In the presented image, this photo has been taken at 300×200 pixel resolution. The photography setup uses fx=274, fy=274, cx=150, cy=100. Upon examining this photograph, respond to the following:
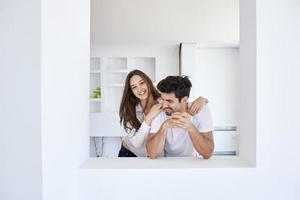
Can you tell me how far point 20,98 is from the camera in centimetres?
87

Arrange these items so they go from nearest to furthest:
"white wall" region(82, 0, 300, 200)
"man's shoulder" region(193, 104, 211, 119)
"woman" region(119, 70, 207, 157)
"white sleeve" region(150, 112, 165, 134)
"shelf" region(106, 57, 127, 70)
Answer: "white wall" region(82, 0, 300, 200), "white sleeve" region(150, 112, 165, 134), "man's shoulder" region(193, 104, 211, 119), "woman" region(119, 70, 207, 157), "shelf" region(106, 57, 127, 70)

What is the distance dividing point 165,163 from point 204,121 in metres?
0.41

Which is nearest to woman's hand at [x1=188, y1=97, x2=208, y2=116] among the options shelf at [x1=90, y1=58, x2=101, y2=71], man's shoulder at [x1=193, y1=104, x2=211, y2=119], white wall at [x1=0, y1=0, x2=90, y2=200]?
man's shoulder at [x1=193, y1=104, x2=211, y2=119]

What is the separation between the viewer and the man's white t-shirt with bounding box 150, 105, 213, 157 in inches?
59.3

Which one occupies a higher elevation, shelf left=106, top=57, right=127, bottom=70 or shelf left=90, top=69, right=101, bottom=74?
shelf left=106, top=57, right=127, bottom=70

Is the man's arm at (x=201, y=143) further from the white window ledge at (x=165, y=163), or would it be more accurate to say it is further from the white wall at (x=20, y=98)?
the white wall at (x=20, y=98)

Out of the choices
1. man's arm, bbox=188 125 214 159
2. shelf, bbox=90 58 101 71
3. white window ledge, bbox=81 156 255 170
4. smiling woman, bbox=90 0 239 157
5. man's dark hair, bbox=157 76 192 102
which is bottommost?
white window ledge, bbox=81 156 255 170

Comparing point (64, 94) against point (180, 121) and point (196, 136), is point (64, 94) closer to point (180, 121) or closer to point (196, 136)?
point (180, 121)

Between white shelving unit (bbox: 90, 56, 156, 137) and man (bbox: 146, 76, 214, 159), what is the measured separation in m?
2.36

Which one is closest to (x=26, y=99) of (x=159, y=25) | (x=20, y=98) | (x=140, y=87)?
(x=20, y=98)

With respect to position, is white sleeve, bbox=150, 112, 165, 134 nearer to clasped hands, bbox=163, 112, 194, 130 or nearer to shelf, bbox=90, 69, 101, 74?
clasped hands, bbox=163, 112, 194, 130
